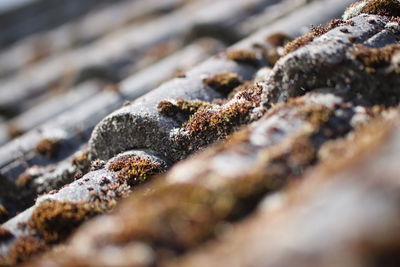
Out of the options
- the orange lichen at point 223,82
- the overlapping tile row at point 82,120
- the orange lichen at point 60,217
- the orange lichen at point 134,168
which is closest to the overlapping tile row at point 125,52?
the overlapping tile row at point 82,120

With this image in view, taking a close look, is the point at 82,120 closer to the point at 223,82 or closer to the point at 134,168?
the point at 223,82

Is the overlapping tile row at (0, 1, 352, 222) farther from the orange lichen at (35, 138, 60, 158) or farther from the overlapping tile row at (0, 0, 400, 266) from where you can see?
the overlapping tile row at (0, 0, 400, 266)

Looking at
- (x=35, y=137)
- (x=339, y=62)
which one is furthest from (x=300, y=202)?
(x=35, y=137)

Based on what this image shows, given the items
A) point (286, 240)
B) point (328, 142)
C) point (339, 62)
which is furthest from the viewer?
point (339, 62)

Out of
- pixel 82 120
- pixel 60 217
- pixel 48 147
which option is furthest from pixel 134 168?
pixel 82 120

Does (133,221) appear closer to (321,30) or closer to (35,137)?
(321,30)

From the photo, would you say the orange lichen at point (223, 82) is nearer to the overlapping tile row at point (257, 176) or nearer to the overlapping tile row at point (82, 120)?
the overlapping tile row at point (82, 120)
